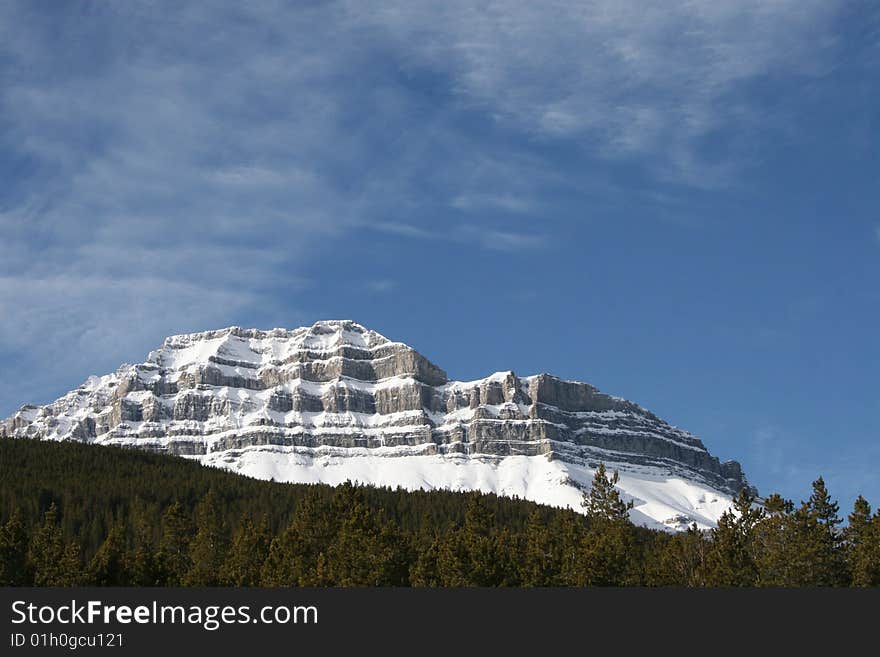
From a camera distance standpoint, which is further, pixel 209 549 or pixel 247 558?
pixel 209 549

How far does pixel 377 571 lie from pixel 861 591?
4709cm

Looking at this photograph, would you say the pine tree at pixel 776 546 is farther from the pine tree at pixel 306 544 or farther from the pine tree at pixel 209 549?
the pine tree at pixel 209 549

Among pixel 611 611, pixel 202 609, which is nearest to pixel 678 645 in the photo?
pixel 611 611

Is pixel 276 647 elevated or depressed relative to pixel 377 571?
depressed

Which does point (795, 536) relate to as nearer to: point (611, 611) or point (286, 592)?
point (611, 611)

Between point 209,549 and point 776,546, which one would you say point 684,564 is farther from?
point 209,549

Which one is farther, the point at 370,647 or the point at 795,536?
the point at 795,536

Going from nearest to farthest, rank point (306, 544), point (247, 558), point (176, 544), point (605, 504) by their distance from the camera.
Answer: point (306, 544) < point (247, 558) < point (605, 504) < point (176, 544)

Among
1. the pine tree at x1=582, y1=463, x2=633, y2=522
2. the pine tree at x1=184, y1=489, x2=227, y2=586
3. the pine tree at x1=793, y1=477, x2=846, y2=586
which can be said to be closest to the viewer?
the pine tree at x1=793, y1=477, x2=846, y2=586

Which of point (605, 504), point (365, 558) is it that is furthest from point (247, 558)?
point (605, 504)

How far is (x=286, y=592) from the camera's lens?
53.4 metres

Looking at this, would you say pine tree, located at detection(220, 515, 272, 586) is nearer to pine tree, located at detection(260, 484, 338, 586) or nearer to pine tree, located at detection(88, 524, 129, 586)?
pine tree, located at detection(260, 484, 338, 586)

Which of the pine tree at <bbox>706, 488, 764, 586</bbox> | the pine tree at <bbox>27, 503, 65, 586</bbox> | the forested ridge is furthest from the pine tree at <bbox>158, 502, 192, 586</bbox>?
the pine tree at <bbox>706, 488, 764, 586</bbox>

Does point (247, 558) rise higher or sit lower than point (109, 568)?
higher
